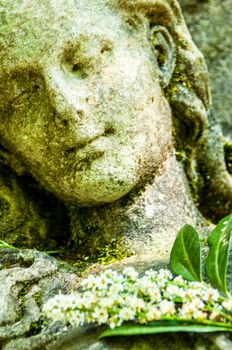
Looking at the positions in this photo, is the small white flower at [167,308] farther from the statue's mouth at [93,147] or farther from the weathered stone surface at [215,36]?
the weathered stone surface at [215,36]

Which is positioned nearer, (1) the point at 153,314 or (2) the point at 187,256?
(1) the point at 153,314

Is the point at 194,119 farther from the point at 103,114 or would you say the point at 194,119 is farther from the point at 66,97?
the point at 66,97

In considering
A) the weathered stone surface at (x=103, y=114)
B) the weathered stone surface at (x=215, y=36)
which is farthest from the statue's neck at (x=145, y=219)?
the weathered stone surface at (x=215, y=36)

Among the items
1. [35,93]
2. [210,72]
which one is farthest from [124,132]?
[210,72]

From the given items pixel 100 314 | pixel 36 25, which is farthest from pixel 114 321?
pixel 36 25

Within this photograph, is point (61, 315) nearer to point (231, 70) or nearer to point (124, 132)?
point (124, 132)

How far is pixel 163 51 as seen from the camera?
202 cm

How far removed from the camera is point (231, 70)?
261 centimetres

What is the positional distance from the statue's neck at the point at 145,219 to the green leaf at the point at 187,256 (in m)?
0.30

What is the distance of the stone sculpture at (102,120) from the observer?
1682mm

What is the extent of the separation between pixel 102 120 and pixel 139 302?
647 mm

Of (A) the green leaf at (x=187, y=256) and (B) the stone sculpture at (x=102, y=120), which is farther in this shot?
(B) the stone sculpture at (x=102, y=120)

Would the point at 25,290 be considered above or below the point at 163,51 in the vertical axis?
below

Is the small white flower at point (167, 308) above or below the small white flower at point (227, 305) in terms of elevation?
above
